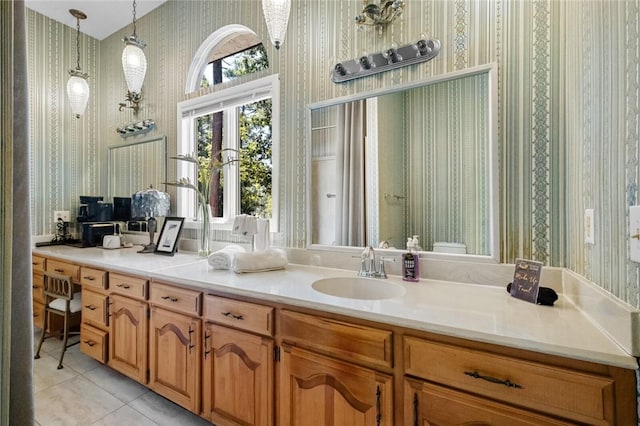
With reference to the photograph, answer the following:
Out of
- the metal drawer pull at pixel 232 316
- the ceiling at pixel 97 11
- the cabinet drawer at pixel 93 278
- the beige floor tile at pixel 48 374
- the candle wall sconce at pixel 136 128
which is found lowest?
the beige floor tile at pixel 48 374

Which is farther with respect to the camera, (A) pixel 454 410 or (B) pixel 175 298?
(B) pixel 175 298

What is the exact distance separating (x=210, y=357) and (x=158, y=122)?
2188 millimetres

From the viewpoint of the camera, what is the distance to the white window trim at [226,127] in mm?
2070

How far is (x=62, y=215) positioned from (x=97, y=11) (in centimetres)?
199

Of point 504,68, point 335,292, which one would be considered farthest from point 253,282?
point 504,68

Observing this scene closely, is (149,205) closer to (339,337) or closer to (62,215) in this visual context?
(62,215)

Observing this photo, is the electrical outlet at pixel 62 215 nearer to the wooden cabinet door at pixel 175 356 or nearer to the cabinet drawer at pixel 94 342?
the cabinet drawer at pixel 94 342

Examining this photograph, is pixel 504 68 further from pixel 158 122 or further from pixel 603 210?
pixel 158 122

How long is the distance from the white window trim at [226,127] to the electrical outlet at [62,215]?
1409 millimetres

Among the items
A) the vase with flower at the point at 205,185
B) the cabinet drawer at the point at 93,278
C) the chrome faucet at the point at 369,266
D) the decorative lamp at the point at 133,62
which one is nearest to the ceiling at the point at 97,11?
the decorative lamp at the point at 133,62

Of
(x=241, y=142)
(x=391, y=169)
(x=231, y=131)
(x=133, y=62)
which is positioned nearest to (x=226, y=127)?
(x=231, y=131)

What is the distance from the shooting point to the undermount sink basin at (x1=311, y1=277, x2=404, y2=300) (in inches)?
59.2

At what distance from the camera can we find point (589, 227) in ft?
3.40

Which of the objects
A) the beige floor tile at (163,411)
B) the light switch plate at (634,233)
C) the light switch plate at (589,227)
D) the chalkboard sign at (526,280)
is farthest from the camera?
the beige floor tile at (163,411)
